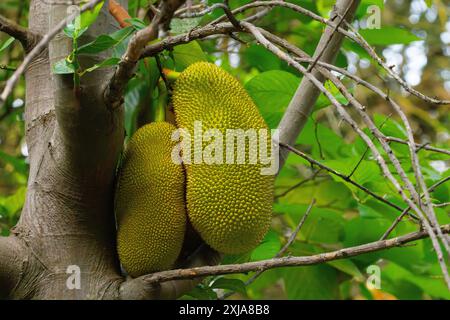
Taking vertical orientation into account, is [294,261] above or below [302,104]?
below

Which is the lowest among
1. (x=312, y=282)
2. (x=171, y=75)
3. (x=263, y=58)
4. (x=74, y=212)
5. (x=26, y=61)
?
(x=312, y=282)

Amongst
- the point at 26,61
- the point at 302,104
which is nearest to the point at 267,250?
the point at 302,104

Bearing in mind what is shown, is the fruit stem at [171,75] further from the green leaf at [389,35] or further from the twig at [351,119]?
the green leaf at [389,35]

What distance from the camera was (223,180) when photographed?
788mm

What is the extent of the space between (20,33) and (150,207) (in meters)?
0.31

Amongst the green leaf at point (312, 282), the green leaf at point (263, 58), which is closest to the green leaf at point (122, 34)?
the green leaf at point (263, 58)

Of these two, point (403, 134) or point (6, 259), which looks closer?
point (6, 259)

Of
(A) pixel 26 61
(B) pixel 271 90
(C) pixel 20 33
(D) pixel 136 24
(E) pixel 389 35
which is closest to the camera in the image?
(A) pixel 26 61

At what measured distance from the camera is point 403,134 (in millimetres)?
1157

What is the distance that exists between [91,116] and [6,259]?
23cm

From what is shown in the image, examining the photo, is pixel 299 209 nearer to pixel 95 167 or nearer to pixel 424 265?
pixel 424 265

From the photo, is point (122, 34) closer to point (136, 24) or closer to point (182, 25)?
point (136, 24)

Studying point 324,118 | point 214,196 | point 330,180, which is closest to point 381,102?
point 324,118

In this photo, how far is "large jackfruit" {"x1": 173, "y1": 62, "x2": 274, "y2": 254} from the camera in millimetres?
789
